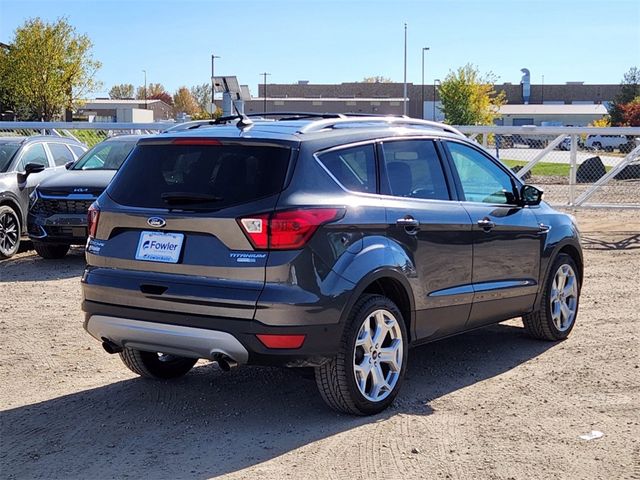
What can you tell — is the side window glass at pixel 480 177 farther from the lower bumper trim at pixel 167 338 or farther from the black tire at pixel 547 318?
the lower bumper trim at pixel 167 338

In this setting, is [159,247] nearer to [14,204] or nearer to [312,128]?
[312,128]

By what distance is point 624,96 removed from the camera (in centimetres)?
7181

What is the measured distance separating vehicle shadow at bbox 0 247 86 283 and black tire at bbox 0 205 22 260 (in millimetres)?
129

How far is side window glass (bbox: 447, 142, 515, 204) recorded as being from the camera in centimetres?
699

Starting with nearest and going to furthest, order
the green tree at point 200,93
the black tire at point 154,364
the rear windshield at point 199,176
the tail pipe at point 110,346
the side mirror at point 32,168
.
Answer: the rear windshield at point 199,176 < the tail pipe at point 110,346 < the black tire at point 154,364 < the side mirror at point 32,168 < the green tree at point 200,93

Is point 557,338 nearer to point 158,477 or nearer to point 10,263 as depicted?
point 158,477

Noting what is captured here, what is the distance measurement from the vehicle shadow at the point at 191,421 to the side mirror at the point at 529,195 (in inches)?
52.2

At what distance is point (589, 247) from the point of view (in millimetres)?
14117

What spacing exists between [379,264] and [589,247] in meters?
9.22

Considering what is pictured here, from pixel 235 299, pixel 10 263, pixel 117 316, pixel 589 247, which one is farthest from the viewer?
pixel 589 247

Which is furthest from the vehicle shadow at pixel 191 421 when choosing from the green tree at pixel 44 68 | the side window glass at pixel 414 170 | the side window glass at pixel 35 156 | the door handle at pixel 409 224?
the green tree at pixel 44 68

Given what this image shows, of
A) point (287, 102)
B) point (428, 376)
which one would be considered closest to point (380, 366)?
point (428, 376)

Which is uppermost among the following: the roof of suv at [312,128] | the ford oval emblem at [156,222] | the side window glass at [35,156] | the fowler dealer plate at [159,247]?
the roof of suv at [312,128]

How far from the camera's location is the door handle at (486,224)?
22.6ft
